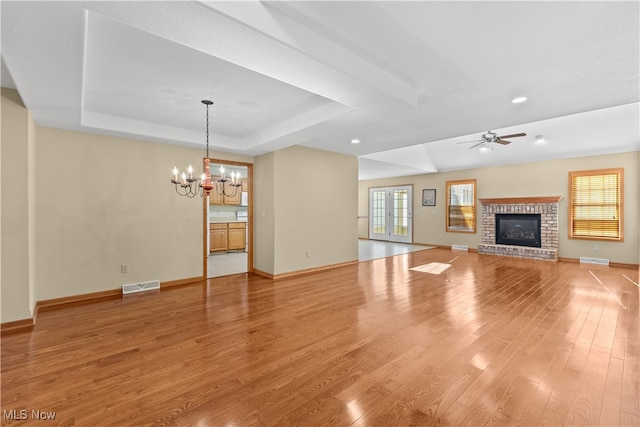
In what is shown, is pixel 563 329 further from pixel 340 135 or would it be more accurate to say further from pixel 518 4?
pixel 340 135

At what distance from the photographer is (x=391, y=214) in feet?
35.4

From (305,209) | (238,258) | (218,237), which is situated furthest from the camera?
(218,237)

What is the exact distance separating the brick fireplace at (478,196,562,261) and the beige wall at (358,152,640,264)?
0.61 feet

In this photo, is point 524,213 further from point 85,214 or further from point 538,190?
point 85,214

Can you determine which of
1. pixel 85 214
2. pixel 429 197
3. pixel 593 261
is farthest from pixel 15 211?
pixel 593 261

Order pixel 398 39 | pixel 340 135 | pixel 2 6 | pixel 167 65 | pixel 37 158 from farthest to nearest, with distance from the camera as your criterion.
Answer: pixel 340 135 → pixel 37 158 → pixel 167 65 → pixel 398 39 → pixel 2 6

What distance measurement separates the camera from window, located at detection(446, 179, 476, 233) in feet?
28.0

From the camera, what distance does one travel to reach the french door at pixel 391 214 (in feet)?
33.7

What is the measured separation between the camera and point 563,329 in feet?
9.55

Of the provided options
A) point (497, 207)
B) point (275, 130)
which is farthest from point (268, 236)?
point (497, 207)

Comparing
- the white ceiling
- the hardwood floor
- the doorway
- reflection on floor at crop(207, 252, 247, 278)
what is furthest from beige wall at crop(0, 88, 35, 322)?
the doorway

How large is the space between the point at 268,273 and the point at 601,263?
749 cm

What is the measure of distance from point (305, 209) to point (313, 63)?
367 cm

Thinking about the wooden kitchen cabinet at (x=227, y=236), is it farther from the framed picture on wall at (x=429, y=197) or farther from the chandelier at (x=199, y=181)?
the framed picture on wall at (x=429, y=197)
